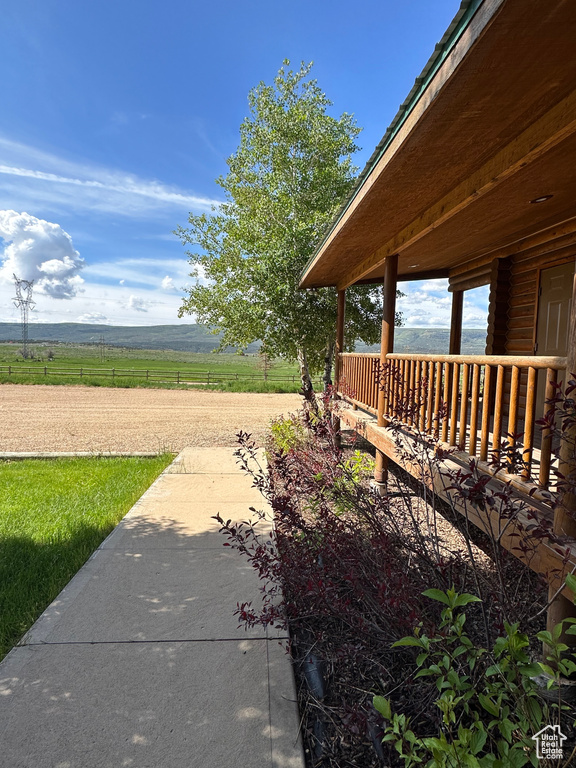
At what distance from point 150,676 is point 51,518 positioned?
10.5 ft

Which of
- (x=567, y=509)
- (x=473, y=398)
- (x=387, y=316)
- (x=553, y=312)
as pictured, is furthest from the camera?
(x=553, y=312)

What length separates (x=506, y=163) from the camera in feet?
10.5

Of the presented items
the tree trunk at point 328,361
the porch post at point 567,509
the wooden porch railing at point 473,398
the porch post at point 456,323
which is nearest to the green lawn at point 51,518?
the wooden porch railing at point 473,398

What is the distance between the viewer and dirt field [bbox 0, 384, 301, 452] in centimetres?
1043

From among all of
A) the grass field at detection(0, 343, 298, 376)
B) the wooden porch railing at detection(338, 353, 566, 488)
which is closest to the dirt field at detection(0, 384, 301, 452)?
the grass field at detection(0, 343, 298, 376)

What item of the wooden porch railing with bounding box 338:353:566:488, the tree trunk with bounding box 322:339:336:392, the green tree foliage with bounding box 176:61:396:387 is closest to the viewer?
the wooden porch railing with bounding box 338:353:566:488

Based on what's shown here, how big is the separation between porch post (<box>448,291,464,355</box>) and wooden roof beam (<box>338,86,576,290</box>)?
3.67 metres

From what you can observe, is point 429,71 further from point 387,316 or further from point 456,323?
point 456,323

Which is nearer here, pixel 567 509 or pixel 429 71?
pixel 567 509

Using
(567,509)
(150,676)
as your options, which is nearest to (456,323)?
(567,509)

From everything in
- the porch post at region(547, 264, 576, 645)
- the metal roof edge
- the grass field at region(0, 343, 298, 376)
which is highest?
the metal roof edge

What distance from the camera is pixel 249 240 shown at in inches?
437

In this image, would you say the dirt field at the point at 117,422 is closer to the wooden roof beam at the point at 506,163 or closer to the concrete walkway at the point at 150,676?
the concrete walkway at the point at 150,676

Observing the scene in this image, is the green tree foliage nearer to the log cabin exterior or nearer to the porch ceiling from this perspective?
the log cabin exterior
